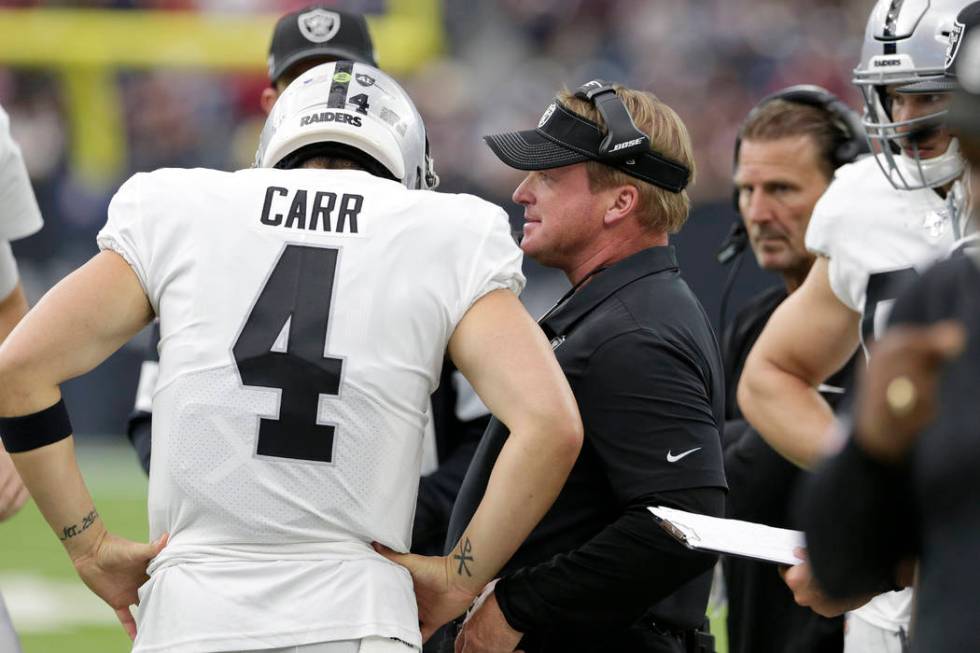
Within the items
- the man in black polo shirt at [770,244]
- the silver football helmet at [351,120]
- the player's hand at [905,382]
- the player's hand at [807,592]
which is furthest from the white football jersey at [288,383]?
the man in black polo shirt at [770,244]

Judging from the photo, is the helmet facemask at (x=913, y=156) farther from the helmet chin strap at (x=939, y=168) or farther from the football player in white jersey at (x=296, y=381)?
the football player in white jersey at (x=296, y=381)

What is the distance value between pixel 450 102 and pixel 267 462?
38.1 ft

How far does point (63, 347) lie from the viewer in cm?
251

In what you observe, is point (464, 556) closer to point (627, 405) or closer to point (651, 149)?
point (627, 405)

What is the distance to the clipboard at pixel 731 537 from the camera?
2.39m

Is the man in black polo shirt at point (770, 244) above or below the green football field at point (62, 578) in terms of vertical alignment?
above

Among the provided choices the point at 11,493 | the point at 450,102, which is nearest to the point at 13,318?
the point at 11,493

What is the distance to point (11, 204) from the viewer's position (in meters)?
3.70

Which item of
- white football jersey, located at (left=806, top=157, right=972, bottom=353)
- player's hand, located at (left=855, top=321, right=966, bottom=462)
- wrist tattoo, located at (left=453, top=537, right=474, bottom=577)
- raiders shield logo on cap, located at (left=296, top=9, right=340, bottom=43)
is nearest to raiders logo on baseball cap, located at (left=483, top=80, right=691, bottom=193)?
white football jersey, located at (left=806, top=157, right=972, bottom=353)

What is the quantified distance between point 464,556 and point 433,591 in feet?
A: 0.30

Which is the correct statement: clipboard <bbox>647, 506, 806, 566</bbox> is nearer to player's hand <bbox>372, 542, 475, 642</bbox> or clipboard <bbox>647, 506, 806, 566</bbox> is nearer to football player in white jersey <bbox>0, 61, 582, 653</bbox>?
Answer: football player in white jersey <bbox>0, 61, 582, 653</bbox>

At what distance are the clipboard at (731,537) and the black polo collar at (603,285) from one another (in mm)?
525

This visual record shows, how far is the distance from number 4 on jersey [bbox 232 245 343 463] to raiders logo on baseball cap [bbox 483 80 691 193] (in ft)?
2.42

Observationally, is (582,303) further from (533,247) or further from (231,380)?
(231,380)
